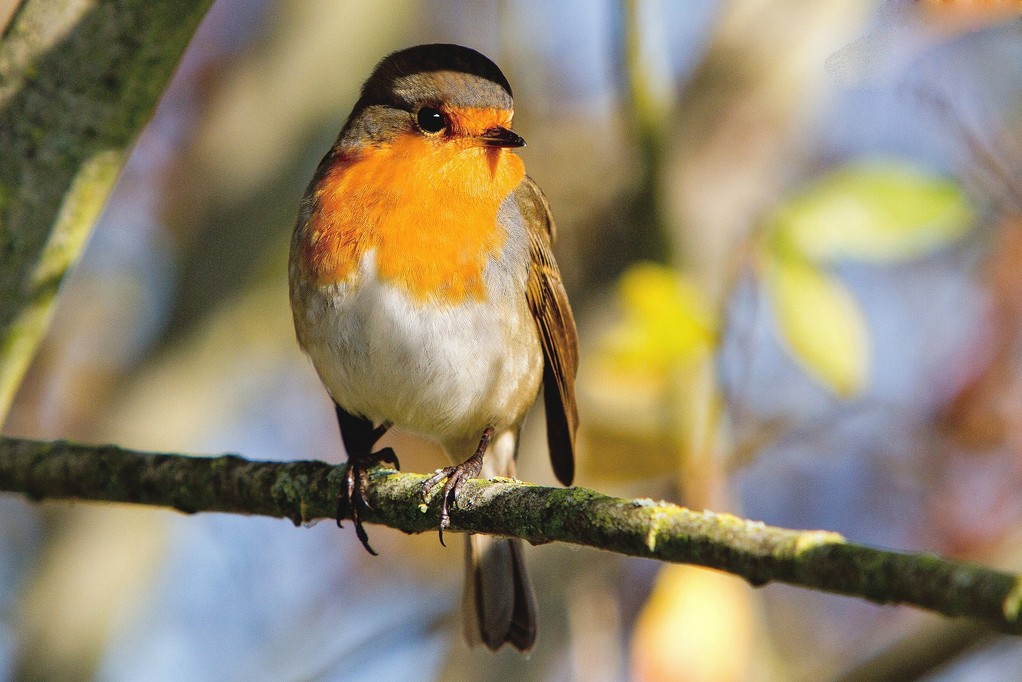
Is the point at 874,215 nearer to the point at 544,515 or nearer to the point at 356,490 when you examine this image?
the point at 544,515

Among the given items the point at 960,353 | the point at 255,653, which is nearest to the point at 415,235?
the point at 255,653

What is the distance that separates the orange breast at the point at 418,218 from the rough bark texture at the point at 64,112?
0.58 m

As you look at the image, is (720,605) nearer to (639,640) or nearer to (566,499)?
(639,640)

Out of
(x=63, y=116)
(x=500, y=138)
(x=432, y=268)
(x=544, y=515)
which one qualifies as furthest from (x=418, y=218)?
(x=544, y=515)

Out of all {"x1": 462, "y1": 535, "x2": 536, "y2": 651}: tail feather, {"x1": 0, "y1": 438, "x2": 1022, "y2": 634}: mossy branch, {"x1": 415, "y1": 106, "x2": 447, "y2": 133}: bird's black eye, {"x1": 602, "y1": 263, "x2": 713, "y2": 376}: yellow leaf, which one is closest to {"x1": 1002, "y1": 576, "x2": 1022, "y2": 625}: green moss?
{"x1": 0, "y1": 438, "x2": 1022, "y2": 634}: mossy branch

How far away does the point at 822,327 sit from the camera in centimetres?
254

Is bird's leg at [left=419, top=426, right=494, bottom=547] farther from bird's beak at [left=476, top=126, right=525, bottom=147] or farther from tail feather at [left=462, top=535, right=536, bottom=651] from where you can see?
bird's beak at [left=476, top=126, right=525, bottom=147]

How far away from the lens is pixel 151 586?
162 inches

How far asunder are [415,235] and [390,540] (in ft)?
10.2

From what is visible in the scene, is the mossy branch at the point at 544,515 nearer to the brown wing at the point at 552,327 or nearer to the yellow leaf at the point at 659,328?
the yellow leaf at the point at 659,328

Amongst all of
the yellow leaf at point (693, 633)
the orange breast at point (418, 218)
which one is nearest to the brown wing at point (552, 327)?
the orange breast at point (418, 218)

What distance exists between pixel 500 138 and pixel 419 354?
2.01 ft

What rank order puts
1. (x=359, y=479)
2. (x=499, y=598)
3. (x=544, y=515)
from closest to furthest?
(x=544, y=515) < (x=359, y=479) < (x=499, y=598)

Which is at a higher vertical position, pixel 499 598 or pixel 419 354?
pixel 419 354
